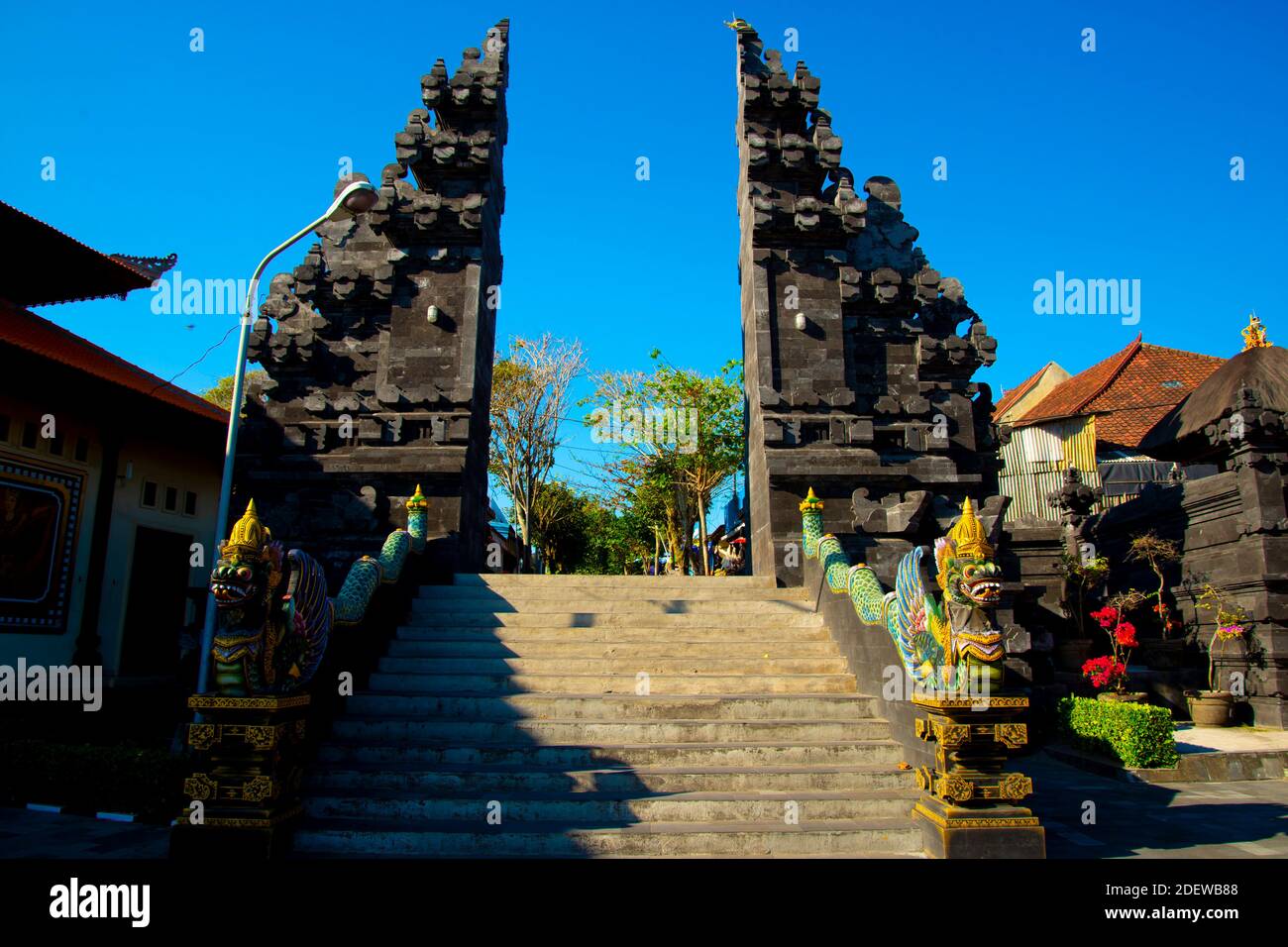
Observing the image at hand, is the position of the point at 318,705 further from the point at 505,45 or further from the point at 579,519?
the point at 579,519

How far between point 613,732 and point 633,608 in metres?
3.13

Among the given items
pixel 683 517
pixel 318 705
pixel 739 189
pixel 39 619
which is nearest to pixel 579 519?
pixel 683 517

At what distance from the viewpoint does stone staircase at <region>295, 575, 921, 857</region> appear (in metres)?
6.61

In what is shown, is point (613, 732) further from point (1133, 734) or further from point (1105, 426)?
point (1105, 426)

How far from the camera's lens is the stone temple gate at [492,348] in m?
14.5

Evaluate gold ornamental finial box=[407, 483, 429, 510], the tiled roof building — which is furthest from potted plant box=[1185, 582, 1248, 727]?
gold ornamental finial box=[407, 483, 429, 510]

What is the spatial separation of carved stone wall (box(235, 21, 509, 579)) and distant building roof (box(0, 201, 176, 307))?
14.1 ft

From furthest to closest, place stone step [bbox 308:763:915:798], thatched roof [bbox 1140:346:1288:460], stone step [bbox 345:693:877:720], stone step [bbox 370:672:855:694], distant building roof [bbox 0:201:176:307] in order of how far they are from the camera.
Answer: distant building roof [bbox 0:201:176:307], thatched roof [bbox 1140:346:1288:460], stone step [bbox 370:672:855:694], stone step [bbox 345:693:877:720], stone step [bbox 308:763:915:798]

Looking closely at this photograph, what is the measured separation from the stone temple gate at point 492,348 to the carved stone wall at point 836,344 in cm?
4

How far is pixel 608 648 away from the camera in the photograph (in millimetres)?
9945

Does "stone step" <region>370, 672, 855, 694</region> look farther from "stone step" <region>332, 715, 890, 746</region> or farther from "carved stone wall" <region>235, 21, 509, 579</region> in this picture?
"carved stone wall" <region>235, 21, 509, 579</region>

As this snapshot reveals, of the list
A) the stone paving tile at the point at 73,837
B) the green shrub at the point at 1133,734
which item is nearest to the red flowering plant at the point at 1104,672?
the green shrub at the point at 1133,734

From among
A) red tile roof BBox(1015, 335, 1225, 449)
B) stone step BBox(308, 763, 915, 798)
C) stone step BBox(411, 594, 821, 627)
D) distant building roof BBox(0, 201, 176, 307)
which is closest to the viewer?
stone step BBox(308, 763, 915, 798)
